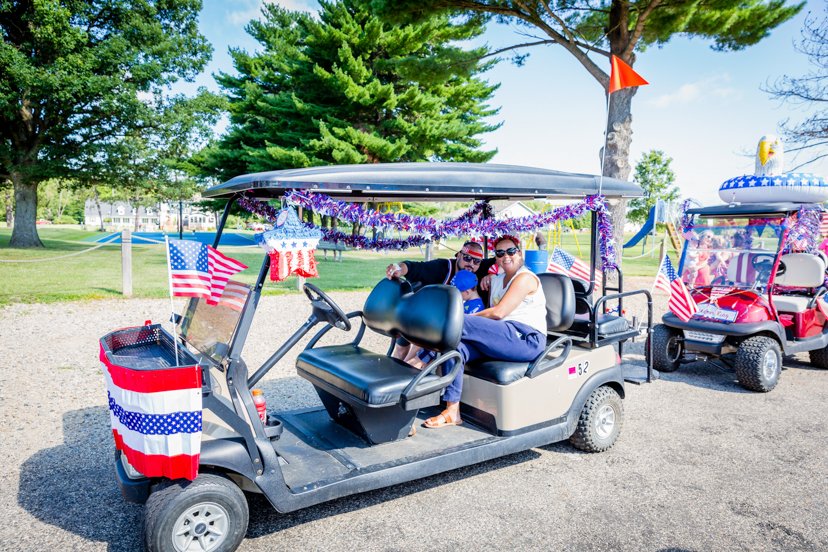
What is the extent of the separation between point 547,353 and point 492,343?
36 cm

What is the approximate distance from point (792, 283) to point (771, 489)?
147 inches

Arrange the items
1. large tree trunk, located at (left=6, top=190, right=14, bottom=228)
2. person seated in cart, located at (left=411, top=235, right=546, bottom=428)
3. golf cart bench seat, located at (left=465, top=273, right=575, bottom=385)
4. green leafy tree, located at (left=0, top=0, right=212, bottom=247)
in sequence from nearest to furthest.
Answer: golf cart bench seat, located at (left=465, top=273, right=575, bottom=385) < person seated in cart, located at (left=411, top=235, right=546, bottom=428) < green leafy tree, located at (left=0, top=0, right=212, bottom=247) < large tree trunk, located at (left=6, top=190, right=14, bottom=228)

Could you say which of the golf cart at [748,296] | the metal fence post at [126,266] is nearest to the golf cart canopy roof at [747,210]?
the golf cart at [748,296]

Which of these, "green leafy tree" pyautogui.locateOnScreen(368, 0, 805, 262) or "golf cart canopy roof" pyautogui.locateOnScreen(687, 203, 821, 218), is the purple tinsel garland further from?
"green leafy tree" pyautogui.locateOnScreen(368, 0, 805, 262)

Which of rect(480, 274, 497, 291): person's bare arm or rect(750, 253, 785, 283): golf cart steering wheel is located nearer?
rect(480, 274, 497, 291): person's bare arm

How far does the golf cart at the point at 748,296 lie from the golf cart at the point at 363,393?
2060 millimetres

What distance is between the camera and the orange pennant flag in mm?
3758

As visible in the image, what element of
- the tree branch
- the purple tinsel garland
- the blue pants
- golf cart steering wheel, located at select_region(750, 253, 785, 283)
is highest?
the tree branch

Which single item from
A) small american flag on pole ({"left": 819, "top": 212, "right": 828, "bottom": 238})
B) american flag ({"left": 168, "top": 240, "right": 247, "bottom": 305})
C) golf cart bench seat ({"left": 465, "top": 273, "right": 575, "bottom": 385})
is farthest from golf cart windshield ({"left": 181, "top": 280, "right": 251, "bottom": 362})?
small american flag on pole ({"left": 819, "top": 212, "right": 828, "bottom": 238})

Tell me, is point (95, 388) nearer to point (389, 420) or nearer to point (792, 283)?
point (389, 420)

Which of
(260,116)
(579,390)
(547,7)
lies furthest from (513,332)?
(260,116)

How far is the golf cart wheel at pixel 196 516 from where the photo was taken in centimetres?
219

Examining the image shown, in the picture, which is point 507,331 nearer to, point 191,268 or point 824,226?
point 191,268

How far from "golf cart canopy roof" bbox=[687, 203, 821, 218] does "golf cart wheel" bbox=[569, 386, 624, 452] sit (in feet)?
10.9
